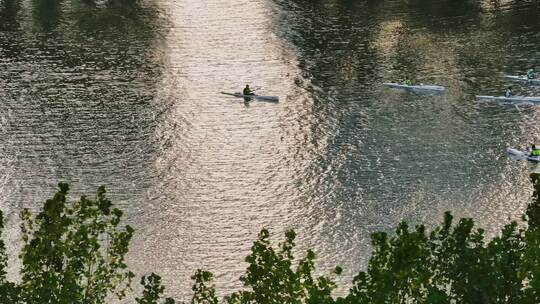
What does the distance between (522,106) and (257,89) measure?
18913mm

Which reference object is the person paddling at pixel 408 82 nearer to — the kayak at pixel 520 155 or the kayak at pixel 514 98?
the kayak at pixel 514 98

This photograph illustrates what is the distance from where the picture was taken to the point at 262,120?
213ft

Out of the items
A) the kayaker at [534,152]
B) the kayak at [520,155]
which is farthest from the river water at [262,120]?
the kayaker at [534,152]

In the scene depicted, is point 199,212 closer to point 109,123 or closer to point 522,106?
point 109,123

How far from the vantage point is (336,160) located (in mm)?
56812

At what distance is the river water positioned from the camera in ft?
162

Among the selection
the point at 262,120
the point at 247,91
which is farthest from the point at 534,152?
the point at 247,91

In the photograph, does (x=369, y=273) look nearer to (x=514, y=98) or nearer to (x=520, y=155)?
(x=520, y=155)

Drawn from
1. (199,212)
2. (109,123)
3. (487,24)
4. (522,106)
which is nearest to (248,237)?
(199,212)

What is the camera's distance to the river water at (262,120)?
4950 centimetres

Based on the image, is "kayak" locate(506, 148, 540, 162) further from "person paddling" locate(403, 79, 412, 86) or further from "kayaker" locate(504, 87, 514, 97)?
"person paddling" locate(403, 79, 412, 86)

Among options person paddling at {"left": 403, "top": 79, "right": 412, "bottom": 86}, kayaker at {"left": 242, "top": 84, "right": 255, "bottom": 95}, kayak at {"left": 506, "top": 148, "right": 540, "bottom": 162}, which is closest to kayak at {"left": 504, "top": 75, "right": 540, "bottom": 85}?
person paddling at {"left": 403, "top": 79, "right": 412, "bottom": 86}

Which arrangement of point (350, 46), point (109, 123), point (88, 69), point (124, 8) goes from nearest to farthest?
point (109, 123) → point (88, 69) → point (350, 46) → point (124, 8)

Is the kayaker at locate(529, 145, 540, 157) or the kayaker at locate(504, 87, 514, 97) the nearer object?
the kayaker at locate(529, 145, 540, 157)
